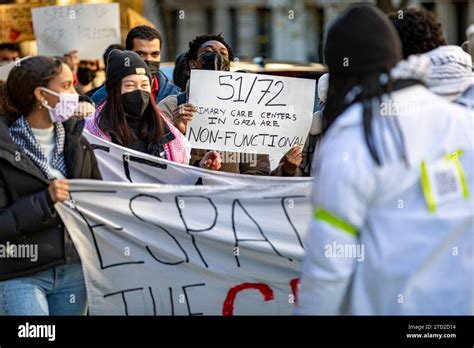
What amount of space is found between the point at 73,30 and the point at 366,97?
727 centimetres

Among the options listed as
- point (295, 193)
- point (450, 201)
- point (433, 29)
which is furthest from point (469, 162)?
point (295, 193)

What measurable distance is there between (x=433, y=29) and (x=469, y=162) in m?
1.12

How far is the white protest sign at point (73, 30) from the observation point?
434 inches

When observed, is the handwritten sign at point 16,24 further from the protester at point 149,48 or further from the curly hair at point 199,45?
the curly hair at point 199,45

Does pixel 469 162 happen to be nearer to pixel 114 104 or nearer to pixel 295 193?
pixel 295 193

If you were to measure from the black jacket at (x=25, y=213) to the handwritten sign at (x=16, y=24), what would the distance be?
282 inches

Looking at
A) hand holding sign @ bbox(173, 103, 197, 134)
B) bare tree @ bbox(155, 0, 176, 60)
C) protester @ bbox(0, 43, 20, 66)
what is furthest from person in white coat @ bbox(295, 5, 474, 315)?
bare tree @ bbox(155, 0, 176, 60)

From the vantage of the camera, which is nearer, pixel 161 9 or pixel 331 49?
pixel 331 49

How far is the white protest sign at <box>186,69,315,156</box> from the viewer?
24.0ft

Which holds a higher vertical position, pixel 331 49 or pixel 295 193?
pixel 331 49

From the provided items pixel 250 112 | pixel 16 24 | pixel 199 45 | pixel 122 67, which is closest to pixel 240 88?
pixel 250 112
